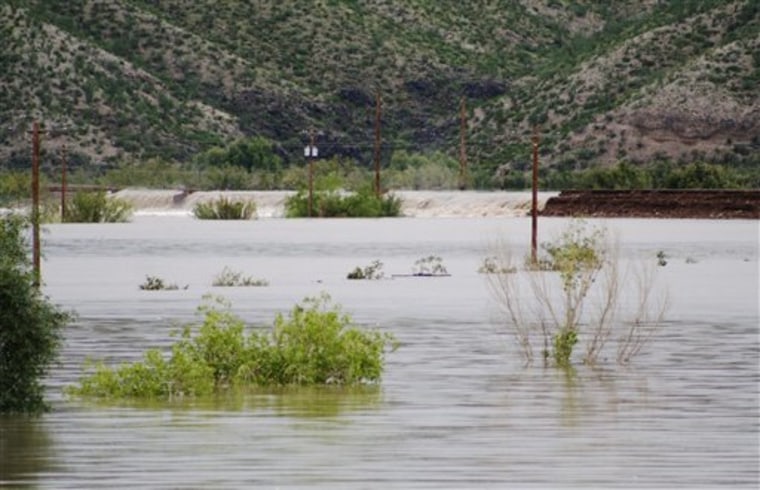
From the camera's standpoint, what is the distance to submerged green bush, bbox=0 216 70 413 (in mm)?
18891

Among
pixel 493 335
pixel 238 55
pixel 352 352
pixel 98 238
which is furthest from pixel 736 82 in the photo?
pixel 352 352

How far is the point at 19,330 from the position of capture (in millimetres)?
18859

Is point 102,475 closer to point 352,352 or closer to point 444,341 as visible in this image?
point 352,352

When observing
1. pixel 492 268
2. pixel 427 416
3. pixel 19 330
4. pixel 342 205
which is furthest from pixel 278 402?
pixel 342 205

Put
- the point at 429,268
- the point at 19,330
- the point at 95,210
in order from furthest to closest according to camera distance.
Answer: the point at 95,210
the point at 429,268
the point at 19,330

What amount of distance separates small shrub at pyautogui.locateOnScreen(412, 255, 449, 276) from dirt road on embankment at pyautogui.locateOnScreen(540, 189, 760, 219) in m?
41.4

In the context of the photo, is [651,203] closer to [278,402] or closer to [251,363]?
[251,363]

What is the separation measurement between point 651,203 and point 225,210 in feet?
59.0

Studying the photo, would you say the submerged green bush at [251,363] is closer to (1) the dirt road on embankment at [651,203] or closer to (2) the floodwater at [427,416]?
(2) the floodwater at [427,416]

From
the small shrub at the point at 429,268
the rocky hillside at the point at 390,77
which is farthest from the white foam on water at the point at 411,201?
the small shrub at the point at 429,268

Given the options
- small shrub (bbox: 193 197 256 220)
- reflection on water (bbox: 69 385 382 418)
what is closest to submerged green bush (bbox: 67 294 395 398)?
reflection on water (bbox: 69 385 382 418)

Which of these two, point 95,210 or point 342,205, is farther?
point 342,205

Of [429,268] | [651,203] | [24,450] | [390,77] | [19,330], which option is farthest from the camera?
[390,77]

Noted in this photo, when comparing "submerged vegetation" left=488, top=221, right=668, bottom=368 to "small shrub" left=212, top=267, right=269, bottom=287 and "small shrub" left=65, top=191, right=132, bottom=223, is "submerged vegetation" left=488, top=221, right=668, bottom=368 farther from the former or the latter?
"small shrub" left=65, top=191, right=132, bottom=223
